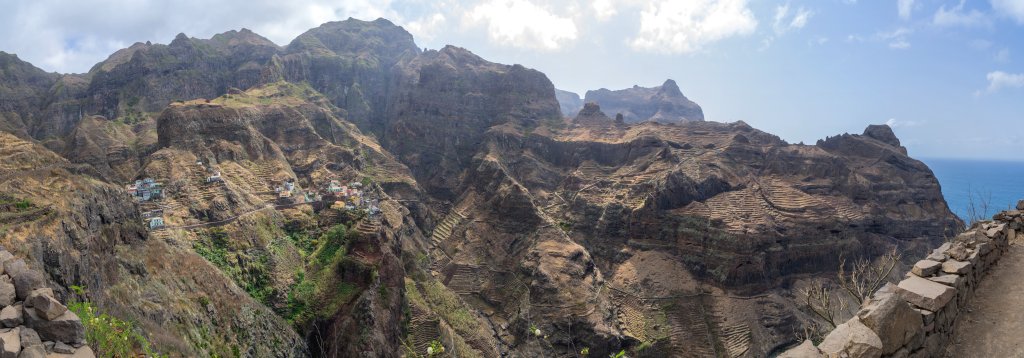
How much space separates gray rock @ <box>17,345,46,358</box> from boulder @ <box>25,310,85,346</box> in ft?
2.88

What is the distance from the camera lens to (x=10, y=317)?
8672 mm

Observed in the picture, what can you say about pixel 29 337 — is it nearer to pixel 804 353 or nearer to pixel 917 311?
pixel 804 353

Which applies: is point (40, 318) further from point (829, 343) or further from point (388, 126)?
point (388, 126)

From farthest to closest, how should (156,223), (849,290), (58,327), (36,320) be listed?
(156,223), (849,290), (58,327), (36,320)

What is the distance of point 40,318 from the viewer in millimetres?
9211

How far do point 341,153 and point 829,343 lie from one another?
94698 mm

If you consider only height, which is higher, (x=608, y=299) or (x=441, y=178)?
(x=441, y=178)

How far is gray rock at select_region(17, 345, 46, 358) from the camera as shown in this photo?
7.95 metres

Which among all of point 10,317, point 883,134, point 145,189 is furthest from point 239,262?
point 883,134

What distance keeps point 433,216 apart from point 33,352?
97.6m

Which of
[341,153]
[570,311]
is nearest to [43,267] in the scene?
[570,311]

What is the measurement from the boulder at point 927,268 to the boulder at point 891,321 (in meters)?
3.54

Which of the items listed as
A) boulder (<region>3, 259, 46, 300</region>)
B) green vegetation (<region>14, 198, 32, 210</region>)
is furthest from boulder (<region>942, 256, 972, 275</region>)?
green vegetation (<region>14, 198, 32, 210</region>)

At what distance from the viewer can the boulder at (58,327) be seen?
9.12 metres
